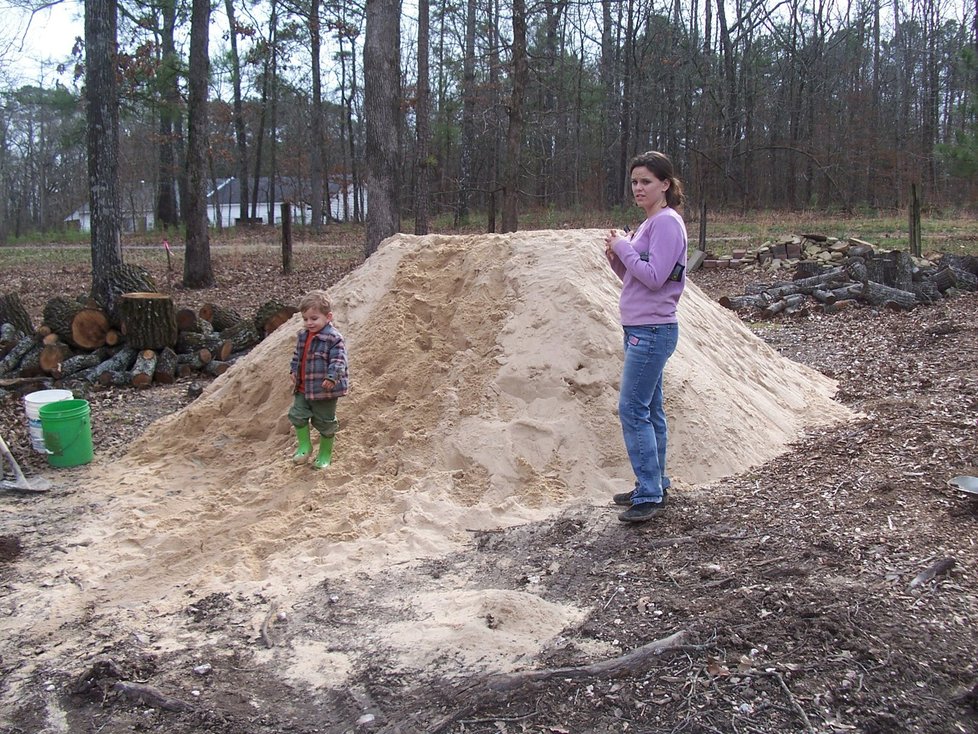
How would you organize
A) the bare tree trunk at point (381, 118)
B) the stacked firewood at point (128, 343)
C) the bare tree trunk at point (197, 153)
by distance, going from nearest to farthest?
1. the stacked firewood at point (128, 343)
2. the bare tree trunk at point (381, 118)
3. the bare tree trunk at point (197, 153)

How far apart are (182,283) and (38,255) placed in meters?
8.35

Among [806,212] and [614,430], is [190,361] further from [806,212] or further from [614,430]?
[806,212]

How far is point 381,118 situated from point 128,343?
562cm

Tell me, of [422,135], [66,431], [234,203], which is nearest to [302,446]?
[66,431]

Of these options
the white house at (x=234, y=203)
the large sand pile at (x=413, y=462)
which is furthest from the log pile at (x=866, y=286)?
the white house at (x=234, y=203)

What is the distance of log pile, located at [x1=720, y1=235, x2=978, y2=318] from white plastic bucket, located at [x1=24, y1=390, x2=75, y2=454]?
8.55 m

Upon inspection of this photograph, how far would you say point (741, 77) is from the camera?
28938 millimetres

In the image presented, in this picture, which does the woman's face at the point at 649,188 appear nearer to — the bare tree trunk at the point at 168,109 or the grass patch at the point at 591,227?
the bare tree trunk at the point at 168,109

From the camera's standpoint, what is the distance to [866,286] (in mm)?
11320

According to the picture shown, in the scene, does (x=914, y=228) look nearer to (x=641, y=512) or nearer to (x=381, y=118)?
(x=381, y=118)

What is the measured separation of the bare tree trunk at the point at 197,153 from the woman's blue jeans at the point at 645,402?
11.6m

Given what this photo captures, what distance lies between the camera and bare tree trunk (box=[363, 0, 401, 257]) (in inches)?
487

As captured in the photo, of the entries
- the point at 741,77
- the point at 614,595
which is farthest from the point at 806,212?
the point at 614,595

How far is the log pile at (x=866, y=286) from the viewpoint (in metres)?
11.2
